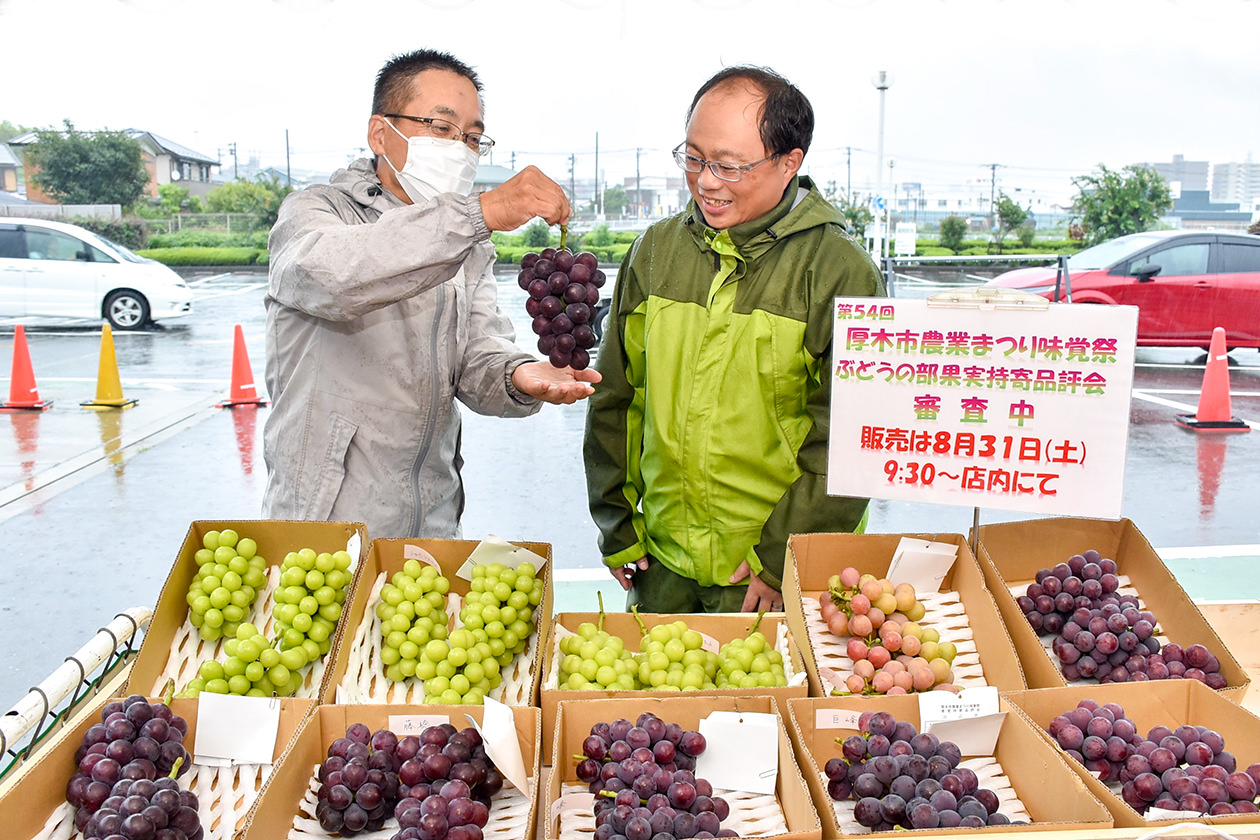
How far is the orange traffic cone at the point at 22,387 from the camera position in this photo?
780 centimetres

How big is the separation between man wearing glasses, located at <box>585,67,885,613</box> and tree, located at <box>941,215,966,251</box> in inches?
706

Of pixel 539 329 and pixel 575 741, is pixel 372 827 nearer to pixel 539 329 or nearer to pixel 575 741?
pixel 575 741

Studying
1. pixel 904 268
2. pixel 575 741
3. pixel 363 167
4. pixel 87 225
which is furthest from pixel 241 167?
pixel 575 741

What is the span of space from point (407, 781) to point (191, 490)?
522 centimetres

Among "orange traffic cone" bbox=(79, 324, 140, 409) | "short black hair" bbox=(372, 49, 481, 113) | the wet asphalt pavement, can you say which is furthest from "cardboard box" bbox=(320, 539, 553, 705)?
"orange traffic cone" bbox=(79, 324, 140, 409)

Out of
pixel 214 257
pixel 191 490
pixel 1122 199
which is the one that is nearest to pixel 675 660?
pixel 191 490

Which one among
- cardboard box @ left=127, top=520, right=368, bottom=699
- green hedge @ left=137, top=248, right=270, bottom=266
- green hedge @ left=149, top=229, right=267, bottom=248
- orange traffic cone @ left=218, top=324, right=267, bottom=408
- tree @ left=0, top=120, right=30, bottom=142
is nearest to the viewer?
cardboard box @ left=127, top=520, right=368, bottom=699

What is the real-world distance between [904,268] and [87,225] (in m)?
15.7

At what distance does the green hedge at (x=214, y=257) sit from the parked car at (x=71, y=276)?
7.17 m

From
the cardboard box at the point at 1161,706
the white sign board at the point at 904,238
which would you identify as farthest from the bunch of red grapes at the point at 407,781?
the white sign board at the point at 904,238

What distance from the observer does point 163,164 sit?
1636 centimetres

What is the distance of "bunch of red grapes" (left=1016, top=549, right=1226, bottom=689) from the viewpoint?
166 cm

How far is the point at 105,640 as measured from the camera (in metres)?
1.78

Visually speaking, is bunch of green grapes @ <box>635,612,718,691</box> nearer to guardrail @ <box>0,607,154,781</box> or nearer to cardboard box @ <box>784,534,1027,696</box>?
cardboard box @ <box>784,534,1027,696</box>
